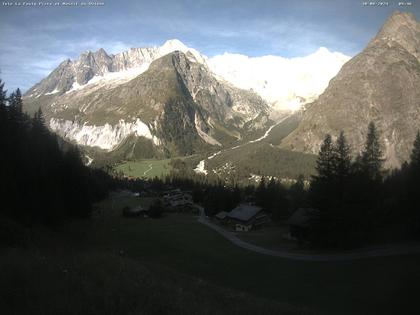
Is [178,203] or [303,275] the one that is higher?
[303,275]

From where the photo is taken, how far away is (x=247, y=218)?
75.6m

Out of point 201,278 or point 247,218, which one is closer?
point 201,278

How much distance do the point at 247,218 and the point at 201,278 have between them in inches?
1793

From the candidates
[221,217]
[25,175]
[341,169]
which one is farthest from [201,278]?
[221,217]

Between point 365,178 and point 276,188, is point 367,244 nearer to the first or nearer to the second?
point 365,178

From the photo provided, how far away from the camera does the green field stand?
13078mm

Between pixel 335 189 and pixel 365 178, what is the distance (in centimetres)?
422

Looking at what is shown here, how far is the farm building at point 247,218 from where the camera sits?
248ft

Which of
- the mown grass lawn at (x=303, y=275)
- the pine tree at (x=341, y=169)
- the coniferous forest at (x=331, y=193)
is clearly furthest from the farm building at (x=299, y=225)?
the mown grass lawn at (x=303, y=275)

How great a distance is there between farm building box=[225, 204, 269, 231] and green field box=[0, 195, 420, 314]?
1597 cm

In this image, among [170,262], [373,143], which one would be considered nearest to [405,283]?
[170,262]

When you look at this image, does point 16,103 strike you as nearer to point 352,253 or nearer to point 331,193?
point 331,193

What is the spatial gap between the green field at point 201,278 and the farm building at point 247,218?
16.0m

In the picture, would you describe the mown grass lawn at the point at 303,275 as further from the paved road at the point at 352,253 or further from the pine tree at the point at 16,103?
the pine tree at the point at 16,103
